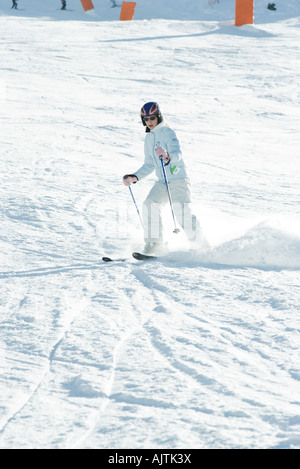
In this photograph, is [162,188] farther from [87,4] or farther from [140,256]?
[87,4]

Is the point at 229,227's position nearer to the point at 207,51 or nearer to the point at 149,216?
the point at 149,216

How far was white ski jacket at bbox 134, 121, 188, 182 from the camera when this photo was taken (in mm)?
5258

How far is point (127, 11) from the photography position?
811 inches

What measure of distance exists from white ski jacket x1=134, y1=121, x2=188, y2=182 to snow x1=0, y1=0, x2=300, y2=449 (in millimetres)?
716

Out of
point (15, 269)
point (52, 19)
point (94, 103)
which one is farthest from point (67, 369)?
Answer: point (52, 19)

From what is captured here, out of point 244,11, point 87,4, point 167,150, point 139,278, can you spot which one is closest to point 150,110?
point 167,150

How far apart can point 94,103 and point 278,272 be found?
8461 mm

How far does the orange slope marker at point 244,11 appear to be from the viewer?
19.1m

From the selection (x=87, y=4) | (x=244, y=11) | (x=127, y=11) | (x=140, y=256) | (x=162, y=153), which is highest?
(x=87, y=4)

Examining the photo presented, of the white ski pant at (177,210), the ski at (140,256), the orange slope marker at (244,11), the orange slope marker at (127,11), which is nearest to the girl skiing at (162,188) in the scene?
the white ski pant at (177,210)

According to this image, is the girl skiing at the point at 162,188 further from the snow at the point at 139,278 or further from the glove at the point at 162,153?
the snow at the point at 139,278

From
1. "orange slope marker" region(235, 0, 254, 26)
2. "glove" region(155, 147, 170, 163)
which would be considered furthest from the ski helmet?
"orange slope marker" region(235, 0, 254, 26)

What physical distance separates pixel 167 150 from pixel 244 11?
15.9 meters

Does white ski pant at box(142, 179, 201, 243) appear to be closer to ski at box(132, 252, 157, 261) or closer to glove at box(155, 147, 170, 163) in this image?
ski at box(132, 252, 157, 261)
